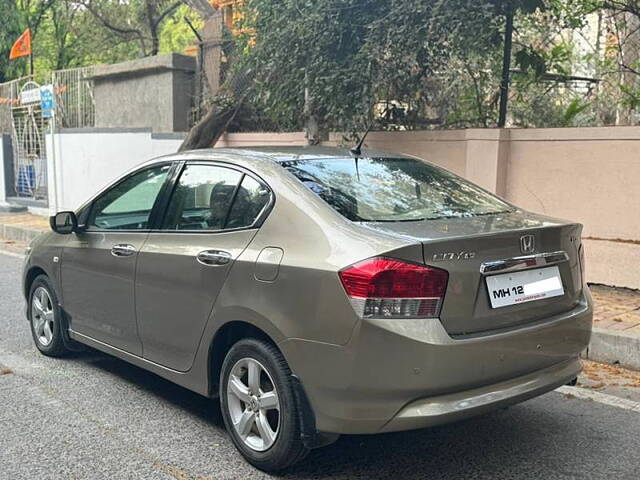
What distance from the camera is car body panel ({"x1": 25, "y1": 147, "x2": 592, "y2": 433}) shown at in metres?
3.07

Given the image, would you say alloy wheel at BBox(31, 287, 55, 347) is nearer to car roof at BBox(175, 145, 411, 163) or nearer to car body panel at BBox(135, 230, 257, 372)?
car body panel at BBox(135, 230, 257, 372)

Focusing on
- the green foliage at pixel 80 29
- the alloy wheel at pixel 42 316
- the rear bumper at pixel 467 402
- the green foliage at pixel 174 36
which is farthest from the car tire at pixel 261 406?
the green foliage at pixel 174 36

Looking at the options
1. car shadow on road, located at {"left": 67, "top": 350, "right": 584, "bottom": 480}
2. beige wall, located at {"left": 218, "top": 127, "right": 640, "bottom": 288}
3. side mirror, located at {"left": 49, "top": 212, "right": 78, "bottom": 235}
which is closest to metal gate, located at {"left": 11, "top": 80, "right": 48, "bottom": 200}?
beige wall, located at {"left": 218, "top": 127, "right": 640, "bottom": 288}

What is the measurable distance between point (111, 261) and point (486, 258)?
2.55 meters

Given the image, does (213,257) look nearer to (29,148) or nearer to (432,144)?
(432,144)

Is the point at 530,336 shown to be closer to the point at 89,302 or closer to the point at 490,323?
the point at 490,323

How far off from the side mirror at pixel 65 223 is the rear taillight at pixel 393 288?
2719 mm

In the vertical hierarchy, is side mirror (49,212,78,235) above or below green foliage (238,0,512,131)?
below

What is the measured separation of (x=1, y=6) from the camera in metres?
21.5

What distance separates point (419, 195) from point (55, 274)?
2930 mm

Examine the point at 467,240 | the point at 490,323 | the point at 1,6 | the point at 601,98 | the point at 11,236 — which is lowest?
the point at 11,236

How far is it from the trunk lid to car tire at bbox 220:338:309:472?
0.83 metres

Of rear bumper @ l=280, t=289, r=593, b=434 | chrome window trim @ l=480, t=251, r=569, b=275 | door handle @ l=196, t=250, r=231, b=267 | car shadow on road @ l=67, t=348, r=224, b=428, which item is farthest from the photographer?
car shadow on road @ l=67, t=348, r=224, b=428

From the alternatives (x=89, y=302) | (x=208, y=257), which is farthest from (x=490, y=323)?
(x=89, y=302)
